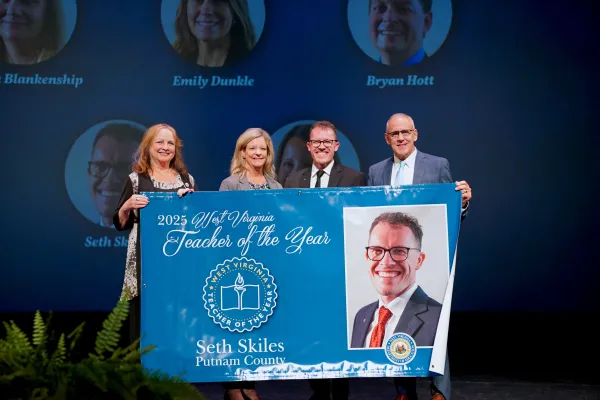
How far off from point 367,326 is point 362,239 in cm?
36

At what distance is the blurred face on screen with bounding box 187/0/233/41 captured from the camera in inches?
243

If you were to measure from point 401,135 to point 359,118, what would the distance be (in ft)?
7.39

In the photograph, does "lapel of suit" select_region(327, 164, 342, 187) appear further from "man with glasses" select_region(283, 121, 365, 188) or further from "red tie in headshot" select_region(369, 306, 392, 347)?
"red tie in headshot" select_region(369, 306, 392, 347)

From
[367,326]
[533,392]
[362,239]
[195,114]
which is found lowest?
[533,392]

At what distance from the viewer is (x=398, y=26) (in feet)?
20.2

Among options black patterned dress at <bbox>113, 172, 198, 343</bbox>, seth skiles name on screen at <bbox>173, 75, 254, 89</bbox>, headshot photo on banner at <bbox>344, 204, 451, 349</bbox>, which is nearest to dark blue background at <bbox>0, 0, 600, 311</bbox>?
seth skiles name on screen at <bbox>173, 75, 254, 89</bbox>

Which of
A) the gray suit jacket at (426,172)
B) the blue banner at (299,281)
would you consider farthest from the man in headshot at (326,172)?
the blue banner at (299,281)

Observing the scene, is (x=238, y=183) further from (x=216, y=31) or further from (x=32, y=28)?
(x=32, y=28)

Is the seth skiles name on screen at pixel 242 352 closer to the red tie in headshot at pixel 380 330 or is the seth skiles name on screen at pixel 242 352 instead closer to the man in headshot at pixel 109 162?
the red tie in headshot at pixel 380 330

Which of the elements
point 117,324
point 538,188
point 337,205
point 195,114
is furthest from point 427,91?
point 117,324

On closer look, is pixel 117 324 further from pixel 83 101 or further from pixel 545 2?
pixel 545 2

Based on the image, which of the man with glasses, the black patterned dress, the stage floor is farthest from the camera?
the stage floor

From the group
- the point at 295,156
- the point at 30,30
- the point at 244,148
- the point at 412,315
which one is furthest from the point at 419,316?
the point at 30,30

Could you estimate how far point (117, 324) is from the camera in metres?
1.54
